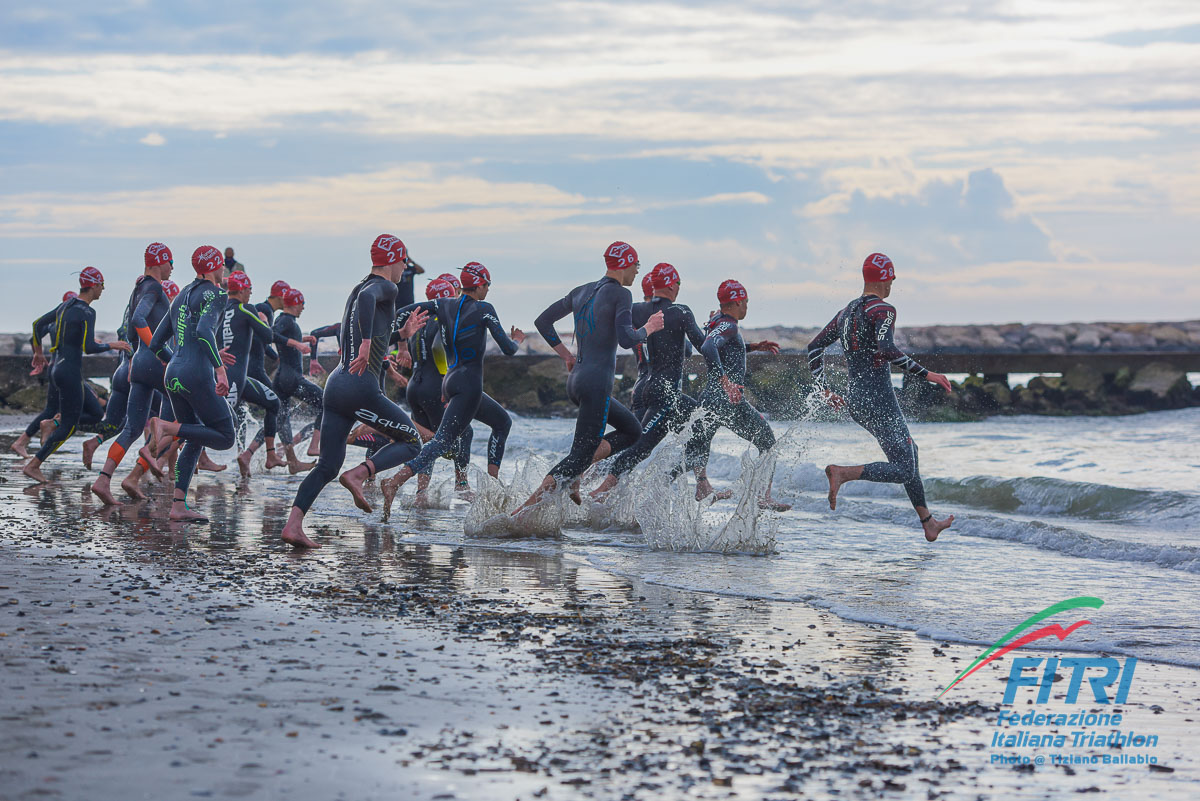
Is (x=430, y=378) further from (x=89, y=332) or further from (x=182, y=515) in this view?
(x=89, y=332)

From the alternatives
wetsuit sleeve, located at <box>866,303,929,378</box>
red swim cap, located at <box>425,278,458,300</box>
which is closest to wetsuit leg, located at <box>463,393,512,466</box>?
red swim cap, located at <box>425,278,458,300</box>

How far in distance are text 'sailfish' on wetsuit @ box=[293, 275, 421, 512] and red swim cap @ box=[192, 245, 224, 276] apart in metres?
1.79

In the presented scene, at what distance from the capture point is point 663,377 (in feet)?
Result: 37.8

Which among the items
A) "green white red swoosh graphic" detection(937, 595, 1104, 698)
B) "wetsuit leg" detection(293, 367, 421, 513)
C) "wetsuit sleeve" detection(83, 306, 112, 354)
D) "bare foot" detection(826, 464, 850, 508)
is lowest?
"green white red swoosh graphic" detection(937, 595, 1104, 698)

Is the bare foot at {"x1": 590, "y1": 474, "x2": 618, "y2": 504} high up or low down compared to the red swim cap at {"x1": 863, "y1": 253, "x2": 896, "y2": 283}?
down

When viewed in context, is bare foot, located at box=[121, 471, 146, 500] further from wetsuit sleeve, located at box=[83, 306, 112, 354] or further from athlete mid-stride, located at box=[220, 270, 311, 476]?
wetsuit sleeve, located at box=[83, 306, 112, 354]

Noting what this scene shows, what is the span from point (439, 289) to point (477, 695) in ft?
26.3

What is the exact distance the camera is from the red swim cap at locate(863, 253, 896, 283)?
388 inches

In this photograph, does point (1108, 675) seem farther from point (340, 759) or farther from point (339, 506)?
point (339, 506)

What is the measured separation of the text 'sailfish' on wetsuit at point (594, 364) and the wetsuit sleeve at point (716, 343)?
144 cm

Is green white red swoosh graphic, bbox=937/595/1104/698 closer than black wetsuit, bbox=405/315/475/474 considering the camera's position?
Yes

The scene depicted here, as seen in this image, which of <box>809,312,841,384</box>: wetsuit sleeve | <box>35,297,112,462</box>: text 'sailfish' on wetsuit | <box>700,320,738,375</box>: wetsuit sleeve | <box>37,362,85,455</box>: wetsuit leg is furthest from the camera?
<box>37,362,85,455</box>: wetsuit leg

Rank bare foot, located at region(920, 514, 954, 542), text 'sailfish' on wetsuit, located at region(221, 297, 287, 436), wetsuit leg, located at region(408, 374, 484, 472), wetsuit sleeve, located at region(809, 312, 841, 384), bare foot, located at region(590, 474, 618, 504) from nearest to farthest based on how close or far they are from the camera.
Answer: wetsuit sleeve, located at region(809, 312, 841, 384) < bare foot, located at region(920, 514, 954, 542) < wetsuit leg, located at region(408, 374, 484, 472) < bare foot, located at region(590, 474, 618, 504) < text 'sailfish' on wetsuit, located at region(221, 297, 287, 436)

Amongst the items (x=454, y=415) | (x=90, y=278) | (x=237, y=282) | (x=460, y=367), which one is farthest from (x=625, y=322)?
(x=90, y=278)
